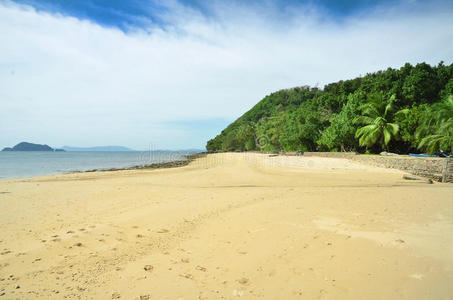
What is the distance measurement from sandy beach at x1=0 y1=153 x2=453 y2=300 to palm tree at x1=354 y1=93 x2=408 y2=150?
1787 cm

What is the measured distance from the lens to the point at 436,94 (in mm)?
26203

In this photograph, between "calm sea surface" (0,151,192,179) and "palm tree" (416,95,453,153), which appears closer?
"palm tree" (416,95,453,153)

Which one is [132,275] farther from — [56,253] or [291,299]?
[291,299]

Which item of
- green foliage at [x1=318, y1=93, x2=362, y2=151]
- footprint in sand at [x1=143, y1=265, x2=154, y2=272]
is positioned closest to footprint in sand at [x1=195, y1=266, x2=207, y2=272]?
footprint in sand at [x1=143, y1=265, x2=154, y2=272]

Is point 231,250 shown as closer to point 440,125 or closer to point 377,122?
point 440,125

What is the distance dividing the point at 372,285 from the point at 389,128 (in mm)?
25103

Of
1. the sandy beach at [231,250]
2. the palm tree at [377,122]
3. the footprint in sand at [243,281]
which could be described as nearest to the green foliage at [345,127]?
the palm tree at [377,122]

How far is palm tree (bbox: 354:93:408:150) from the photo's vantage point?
23.4m

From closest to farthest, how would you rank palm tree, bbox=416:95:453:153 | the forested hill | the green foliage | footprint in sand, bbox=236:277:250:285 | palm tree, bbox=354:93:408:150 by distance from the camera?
1. footprint in sand, bbox=236:277:250:285
2. palm tree, bbox=416:95:453:153
3. the forested hill
4. palm tree, bbox=354:93:408:150
5. the green foliage

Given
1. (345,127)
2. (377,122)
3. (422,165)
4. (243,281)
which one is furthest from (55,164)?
(422,165)

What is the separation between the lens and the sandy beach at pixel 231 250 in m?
3.29

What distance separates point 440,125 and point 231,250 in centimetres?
1901

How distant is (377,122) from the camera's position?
23.5m

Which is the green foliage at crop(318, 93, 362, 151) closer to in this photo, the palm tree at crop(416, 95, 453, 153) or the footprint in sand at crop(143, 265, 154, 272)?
the palm tree at crop(416, 95, 453, 153)
